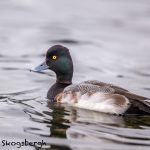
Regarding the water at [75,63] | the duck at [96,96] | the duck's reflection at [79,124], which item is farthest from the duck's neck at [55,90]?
the duck's reflection at [79,124]

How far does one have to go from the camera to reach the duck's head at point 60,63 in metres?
13.5

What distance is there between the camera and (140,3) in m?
24.7

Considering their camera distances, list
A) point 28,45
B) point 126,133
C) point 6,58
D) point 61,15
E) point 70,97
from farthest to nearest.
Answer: point 61,15
point 28,45
point 6,58
point 70,97
point 126,133

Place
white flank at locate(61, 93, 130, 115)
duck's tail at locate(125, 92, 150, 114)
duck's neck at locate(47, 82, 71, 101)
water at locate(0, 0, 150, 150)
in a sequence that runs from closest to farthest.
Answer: water at locate(0, 0, 150, 150) < duck's tail at locate(125, 92, 150, 114) < white flank at locate(61, 93, 130, 115) < duck's neck at locate(47, 82, 71, 101)

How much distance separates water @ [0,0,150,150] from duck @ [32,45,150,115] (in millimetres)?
158

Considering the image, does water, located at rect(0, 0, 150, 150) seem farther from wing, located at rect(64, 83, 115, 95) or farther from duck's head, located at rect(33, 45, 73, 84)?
duck's head, located at rect(33, 45, 73, 84)

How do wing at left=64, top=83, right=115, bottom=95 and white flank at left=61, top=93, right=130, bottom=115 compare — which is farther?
wing at left=64, top=83, right=115, bottom=95

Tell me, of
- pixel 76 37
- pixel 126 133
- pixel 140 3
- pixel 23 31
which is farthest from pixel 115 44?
pixel 126 133

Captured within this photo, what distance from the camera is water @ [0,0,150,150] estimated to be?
36.4 ft

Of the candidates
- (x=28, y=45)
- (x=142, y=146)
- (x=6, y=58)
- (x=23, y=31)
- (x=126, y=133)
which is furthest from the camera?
(x=23, y=31)

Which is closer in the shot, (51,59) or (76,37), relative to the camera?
(51,59)

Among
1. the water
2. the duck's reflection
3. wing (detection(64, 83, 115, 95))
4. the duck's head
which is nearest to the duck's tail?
the water

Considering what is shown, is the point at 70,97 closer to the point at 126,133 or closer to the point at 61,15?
the point at 126,133

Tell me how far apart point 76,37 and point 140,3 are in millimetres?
4866
